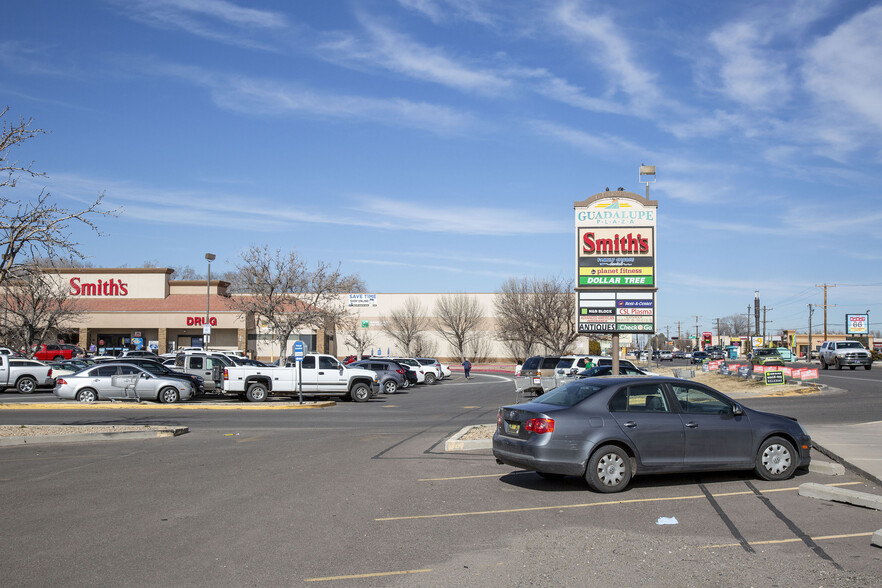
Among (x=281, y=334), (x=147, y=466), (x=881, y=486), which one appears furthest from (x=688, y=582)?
(x=281, y=334)

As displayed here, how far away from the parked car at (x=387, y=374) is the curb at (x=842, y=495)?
84.7ft

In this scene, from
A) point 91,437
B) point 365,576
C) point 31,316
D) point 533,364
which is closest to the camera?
point 365,576

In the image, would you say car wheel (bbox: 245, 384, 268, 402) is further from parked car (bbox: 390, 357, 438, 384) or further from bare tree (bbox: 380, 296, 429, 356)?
bare tree (bbox: 380, 296, 429, 356)

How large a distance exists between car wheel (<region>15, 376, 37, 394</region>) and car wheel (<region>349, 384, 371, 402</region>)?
14.5m

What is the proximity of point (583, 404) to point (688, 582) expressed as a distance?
3.68 m

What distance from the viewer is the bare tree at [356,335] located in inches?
2859

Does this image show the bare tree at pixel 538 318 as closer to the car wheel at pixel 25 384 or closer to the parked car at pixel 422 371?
the parked car at pixel 422 371

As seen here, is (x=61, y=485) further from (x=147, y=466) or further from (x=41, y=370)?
(x=41, y=370)

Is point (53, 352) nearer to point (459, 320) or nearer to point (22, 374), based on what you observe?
point (22, 374)

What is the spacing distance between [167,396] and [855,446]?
21.8 m

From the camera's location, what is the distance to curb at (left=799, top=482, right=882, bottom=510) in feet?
27.0

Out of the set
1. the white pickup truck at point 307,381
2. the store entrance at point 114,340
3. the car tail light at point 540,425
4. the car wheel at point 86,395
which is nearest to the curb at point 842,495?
the car tail light at point 540,425

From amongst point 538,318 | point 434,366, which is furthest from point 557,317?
point 434,366

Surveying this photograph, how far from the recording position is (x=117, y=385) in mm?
26016
